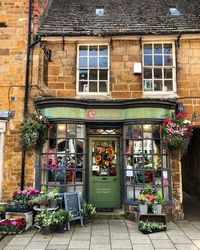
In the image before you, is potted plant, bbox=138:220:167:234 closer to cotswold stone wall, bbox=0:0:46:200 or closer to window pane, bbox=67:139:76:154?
window pane, bbox=67:139:76:154

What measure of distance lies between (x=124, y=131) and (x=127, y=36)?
10.9 feet

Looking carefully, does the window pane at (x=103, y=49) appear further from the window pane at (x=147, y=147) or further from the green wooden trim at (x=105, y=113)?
the window pane at (x=147, y=147)

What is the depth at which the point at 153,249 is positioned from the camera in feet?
18.5

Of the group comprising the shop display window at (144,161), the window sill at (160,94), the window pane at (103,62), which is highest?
the window pane at (103,62)

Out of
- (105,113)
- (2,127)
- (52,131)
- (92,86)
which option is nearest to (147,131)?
(105,113)

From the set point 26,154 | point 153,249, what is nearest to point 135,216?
point 153,249

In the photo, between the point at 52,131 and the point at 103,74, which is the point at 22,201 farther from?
the point at 103,74

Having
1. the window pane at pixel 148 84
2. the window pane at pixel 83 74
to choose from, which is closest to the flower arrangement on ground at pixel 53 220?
the window pane at pixel 83 74

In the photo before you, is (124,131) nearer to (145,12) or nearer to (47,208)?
(47,208)

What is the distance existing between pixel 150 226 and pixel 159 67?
518 cm

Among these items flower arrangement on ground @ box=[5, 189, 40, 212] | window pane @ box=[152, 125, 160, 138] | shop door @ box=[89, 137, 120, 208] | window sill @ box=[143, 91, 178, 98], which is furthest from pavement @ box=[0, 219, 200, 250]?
window sill @ box=[143, 91, 178, 98]

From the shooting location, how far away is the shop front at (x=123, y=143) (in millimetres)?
8211

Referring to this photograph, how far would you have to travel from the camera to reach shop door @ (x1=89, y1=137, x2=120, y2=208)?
29.4ft

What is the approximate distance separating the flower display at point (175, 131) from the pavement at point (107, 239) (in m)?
2.38
